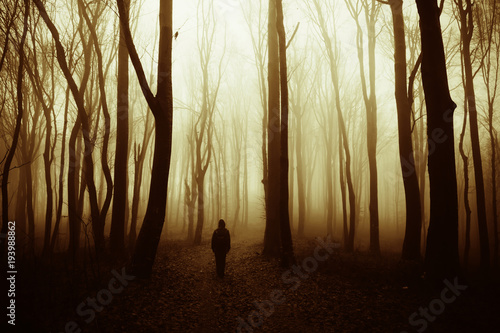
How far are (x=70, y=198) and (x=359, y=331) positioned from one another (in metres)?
7.75

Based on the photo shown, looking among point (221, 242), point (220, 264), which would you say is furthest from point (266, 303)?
point (221, 242)

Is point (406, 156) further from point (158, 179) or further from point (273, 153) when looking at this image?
point (158, 179)

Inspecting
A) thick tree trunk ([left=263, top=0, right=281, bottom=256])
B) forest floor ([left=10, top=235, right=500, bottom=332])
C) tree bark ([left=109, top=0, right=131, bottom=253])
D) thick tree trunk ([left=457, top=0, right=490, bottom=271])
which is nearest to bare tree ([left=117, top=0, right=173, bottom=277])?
forest floor ([left=10, top=235, right=500, bottom=332])

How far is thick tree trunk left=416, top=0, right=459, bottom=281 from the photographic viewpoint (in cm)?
455

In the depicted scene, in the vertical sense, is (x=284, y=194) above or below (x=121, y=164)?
below

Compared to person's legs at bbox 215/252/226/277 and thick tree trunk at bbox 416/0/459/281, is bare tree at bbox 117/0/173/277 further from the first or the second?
thick tree trunk at bbox 416/0/459/281

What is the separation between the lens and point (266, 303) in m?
5.03

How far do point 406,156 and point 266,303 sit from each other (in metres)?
6.04

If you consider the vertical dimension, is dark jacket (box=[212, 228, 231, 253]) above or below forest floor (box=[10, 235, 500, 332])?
above

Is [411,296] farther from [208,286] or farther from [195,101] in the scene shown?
[195,101]

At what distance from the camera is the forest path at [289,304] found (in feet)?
12.6

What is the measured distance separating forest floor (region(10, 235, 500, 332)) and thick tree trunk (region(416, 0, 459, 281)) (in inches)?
23.2

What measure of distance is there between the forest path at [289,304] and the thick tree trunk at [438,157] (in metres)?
0.69

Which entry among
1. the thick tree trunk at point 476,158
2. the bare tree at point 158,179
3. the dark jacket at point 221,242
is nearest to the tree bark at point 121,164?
the bare tree at point 158,179
